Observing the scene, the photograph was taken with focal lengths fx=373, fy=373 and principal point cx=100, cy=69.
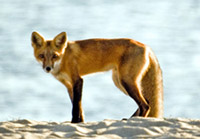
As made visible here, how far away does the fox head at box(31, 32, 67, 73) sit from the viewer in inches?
264

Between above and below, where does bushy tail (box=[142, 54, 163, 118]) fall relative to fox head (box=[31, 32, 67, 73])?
below

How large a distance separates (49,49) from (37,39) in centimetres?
37

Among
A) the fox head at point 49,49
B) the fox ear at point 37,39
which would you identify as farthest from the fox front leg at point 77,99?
the fox ear at point 37,39

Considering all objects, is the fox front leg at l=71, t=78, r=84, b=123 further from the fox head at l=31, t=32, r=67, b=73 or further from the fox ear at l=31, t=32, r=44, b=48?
the fox ear at l=31, t=32, r=44, b=48

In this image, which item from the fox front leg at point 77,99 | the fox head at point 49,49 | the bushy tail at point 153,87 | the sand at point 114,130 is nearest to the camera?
the sand at point 114,130

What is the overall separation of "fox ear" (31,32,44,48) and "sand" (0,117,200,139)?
5.57 ft

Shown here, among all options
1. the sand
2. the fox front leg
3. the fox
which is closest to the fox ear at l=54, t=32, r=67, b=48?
the fox

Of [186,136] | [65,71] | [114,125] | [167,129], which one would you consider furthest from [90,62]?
[186,136]

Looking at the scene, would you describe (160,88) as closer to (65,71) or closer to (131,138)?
(65,71)

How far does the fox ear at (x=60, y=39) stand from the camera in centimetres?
696

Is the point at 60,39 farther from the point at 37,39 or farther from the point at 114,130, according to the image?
the point at 114,130

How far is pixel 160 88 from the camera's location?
752 centimetres

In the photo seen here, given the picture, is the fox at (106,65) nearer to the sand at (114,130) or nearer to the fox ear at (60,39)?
the fox ear at (60,39)

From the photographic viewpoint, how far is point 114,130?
528cm
